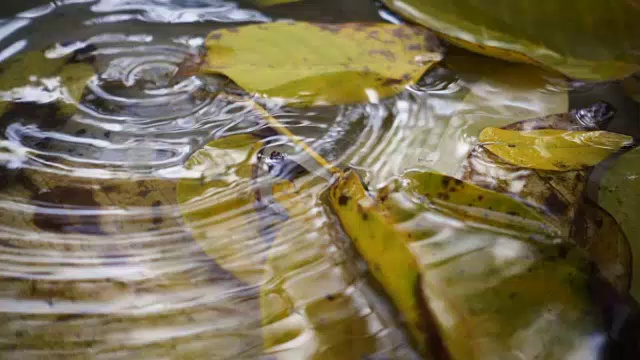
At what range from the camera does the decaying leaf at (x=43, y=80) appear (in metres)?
0.68

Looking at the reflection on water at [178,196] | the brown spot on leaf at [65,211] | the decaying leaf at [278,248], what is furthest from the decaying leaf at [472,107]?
the brown spot on leaf at [65,211]

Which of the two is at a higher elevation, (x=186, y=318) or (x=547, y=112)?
(x=547, y=112)

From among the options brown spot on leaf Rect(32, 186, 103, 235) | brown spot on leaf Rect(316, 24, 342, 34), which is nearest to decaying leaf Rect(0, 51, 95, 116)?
brown spot on leaf Rect(32, 186, 103, 235)

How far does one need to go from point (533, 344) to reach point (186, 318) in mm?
310

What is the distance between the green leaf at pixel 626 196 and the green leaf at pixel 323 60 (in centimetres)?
24

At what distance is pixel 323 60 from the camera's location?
0.66m

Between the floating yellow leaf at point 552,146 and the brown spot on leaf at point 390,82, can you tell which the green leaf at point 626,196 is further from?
the brown spot on leaf at point 390,82

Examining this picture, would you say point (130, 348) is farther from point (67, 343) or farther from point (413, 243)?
point (413, 243)

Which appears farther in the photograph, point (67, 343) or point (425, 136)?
point (425, 136)

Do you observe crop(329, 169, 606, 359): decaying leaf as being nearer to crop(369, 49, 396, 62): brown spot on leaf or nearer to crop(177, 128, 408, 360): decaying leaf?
crop(177, 128, 408, 360): decaying leaf

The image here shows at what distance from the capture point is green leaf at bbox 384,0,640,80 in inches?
25.4

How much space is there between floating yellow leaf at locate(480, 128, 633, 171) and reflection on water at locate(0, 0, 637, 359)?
0.03 m

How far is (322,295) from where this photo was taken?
1.71 ft

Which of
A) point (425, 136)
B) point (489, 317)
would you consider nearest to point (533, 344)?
point (489, 317)
